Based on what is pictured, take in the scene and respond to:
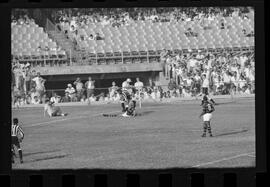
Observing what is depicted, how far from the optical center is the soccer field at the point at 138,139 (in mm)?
8820

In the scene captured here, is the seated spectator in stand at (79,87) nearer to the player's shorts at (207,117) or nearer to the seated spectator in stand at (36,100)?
the seated spectator in stand at (36,100)

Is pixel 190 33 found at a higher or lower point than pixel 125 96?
higher

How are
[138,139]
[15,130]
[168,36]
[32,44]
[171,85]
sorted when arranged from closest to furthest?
[15,130]
[138,139]
[32,44]
[168,36]
[171,85]

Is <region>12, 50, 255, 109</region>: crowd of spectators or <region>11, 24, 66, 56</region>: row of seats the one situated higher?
<region>11, 24, 66, 56</region>: row of seats

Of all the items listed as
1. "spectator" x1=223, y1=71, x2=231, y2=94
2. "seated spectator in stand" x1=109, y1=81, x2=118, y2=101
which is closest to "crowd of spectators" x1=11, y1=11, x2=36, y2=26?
"seated spectator in stand" x1=109, y1=81, x2=118, y2=101

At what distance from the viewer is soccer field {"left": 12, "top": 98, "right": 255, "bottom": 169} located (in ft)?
28.9

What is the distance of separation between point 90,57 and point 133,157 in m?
1.79

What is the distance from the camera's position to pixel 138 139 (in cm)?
891

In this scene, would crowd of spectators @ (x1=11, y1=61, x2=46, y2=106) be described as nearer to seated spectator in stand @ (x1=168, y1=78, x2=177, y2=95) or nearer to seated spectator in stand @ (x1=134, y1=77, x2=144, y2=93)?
seated spectator in stand @ (x1=134, y1=77, x2=144, y2=93)

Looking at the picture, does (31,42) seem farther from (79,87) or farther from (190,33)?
(190,33)

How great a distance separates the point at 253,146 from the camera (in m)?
9.06

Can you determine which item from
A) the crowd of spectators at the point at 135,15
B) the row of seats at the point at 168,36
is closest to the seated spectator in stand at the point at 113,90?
the row of seats at the point at 168,36

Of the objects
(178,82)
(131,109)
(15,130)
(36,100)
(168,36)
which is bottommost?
(15,130)

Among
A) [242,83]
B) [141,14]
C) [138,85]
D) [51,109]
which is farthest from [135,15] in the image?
[242,83]
